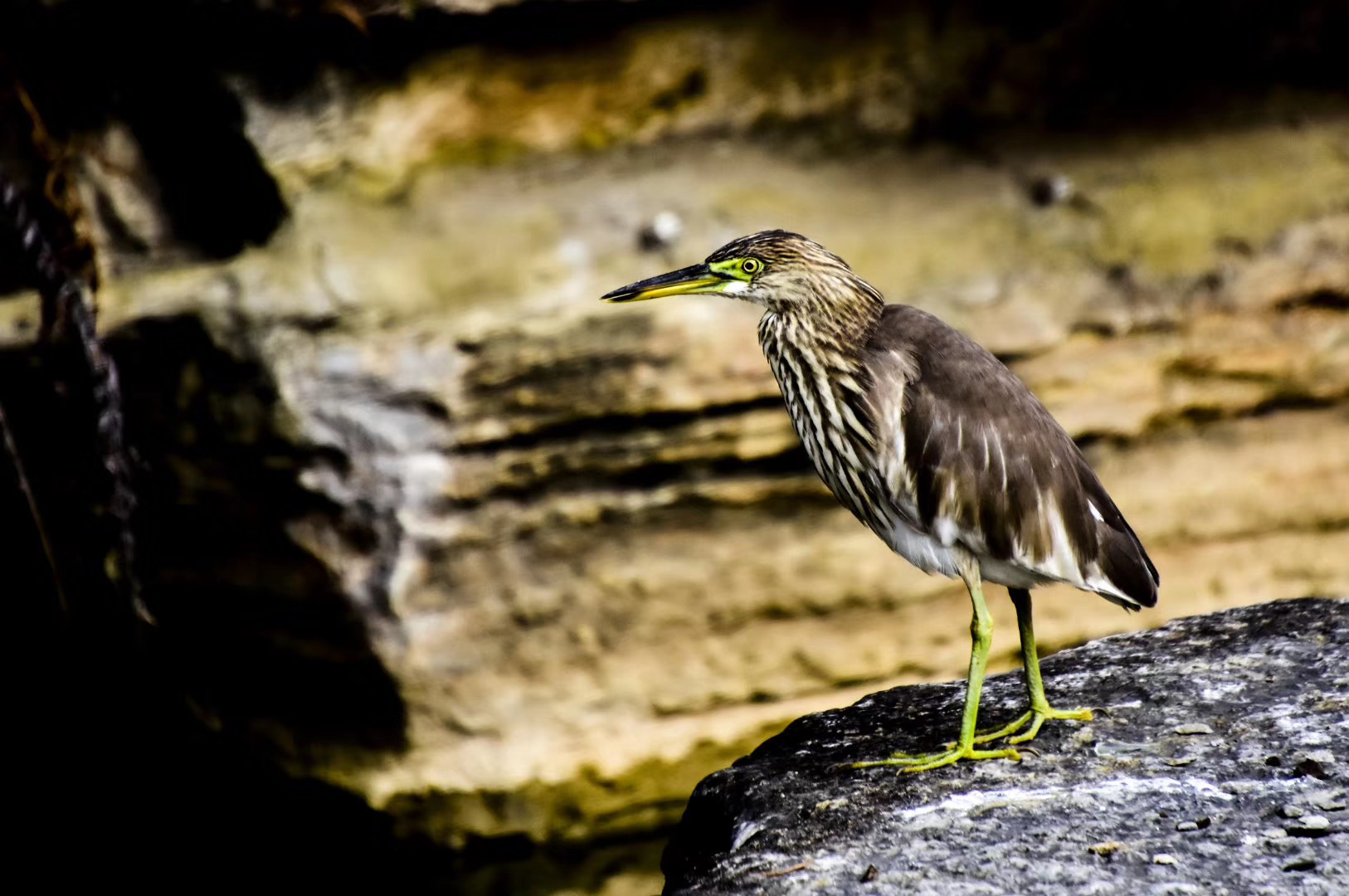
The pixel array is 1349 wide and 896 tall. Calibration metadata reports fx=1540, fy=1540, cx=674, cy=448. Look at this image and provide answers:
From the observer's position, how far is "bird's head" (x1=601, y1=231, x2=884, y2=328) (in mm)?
3512

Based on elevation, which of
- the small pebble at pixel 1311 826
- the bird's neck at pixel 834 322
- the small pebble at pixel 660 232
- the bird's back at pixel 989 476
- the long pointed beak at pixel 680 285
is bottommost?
the small pebble at pixel 1311 826

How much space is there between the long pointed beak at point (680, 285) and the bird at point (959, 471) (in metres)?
0.26

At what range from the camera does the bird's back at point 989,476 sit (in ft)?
10.7

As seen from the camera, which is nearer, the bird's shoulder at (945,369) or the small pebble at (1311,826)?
the small pebble at (1311,826)

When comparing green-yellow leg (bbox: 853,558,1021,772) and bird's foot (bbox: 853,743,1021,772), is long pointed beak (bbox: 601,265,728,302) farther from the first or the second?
bird's foot (bbox: 853,743,1021,772)

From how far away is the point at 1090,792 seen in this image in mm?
2971

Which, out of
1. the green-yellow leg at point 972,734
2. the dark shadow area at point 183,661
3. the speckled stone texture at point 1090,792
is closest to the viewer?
the speckled stone texture at point 1090,792

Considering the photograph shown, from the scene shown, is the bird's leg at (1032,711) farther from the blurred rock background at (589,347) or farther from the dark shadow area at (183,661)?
the dark shadow area at (183,661)

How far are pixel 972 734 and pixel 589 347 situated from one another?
2.63m

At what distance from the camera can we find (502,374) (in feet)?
17.7

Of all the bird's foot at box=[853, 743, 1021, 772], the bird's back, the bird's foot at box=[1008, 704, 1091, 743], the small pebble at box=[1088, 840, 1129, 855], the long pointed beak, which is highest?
the long pointed beak

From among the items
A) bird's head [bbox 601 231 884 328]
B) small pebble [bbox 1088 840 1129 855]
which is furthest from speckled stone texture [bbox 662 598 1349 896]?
bird's head [bbox 601 231 884 328]

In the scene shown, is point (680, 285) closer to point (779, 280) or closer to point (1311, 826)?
point (779, 280)

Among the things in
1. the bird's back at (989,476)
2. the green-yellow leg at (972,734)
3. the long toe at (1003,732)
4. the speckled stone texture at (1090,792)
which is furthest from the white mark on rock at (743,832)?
the bird's back at (989,476)
